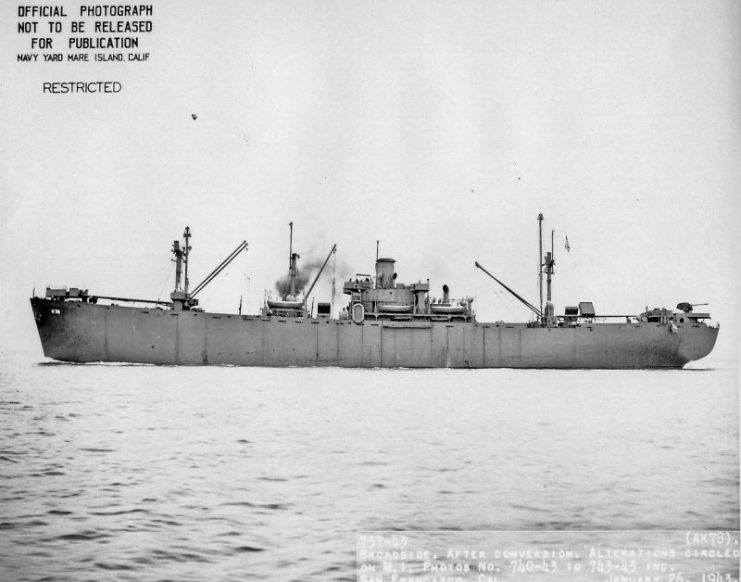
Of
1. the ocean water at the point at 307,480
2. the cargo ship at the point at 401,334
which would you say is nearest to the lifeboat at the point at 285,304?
the cargo ship at the point at 401,334

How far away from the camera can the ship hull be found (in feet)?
63.2

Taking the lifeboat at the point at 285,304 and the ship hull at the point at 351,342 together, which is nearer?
the ship hull at the point at 351,342

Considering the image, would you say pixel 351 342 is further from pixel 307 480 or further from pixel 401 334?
pixel 307 480

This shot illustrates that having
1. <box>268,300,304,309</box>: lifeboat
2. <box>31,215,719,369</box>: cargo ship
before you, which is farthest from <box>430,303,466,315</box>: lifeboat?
<box>268,300,304,309</box>: lifeboat

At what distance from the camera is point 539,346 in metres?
21.9

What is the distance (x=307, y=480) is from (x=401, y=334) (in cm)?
1601

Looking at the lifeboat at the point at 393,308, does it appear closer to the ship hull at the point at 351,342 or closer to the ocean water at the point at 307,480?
the ship hull at the point at 351,342

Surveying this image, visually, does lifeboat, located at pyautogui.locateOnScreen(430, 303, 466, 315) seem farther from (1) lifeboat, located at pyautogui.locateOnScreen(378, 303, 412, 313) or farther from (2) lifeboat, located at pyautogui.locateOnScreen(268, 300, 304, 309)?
(2) lifeboat, located at pyautogui.locateOnScreen(268, 300, 304, 309)

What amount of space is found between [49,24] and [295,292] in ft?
52.0

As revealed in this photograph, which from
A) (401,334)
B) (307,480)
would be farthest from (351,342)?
(307,480)

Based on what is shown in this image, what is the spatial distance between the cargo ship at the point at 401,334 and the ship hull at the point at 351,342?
34mm

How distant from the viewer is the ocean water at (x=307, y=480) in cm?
479

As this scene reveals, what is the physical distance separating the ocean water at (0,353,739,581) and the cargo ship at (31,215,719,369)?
1098 cm

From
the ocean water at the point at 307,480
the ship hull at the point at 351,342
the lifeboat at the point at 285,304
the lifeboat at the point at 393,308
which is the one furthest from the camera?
the lifeboat at the point at 393,308
